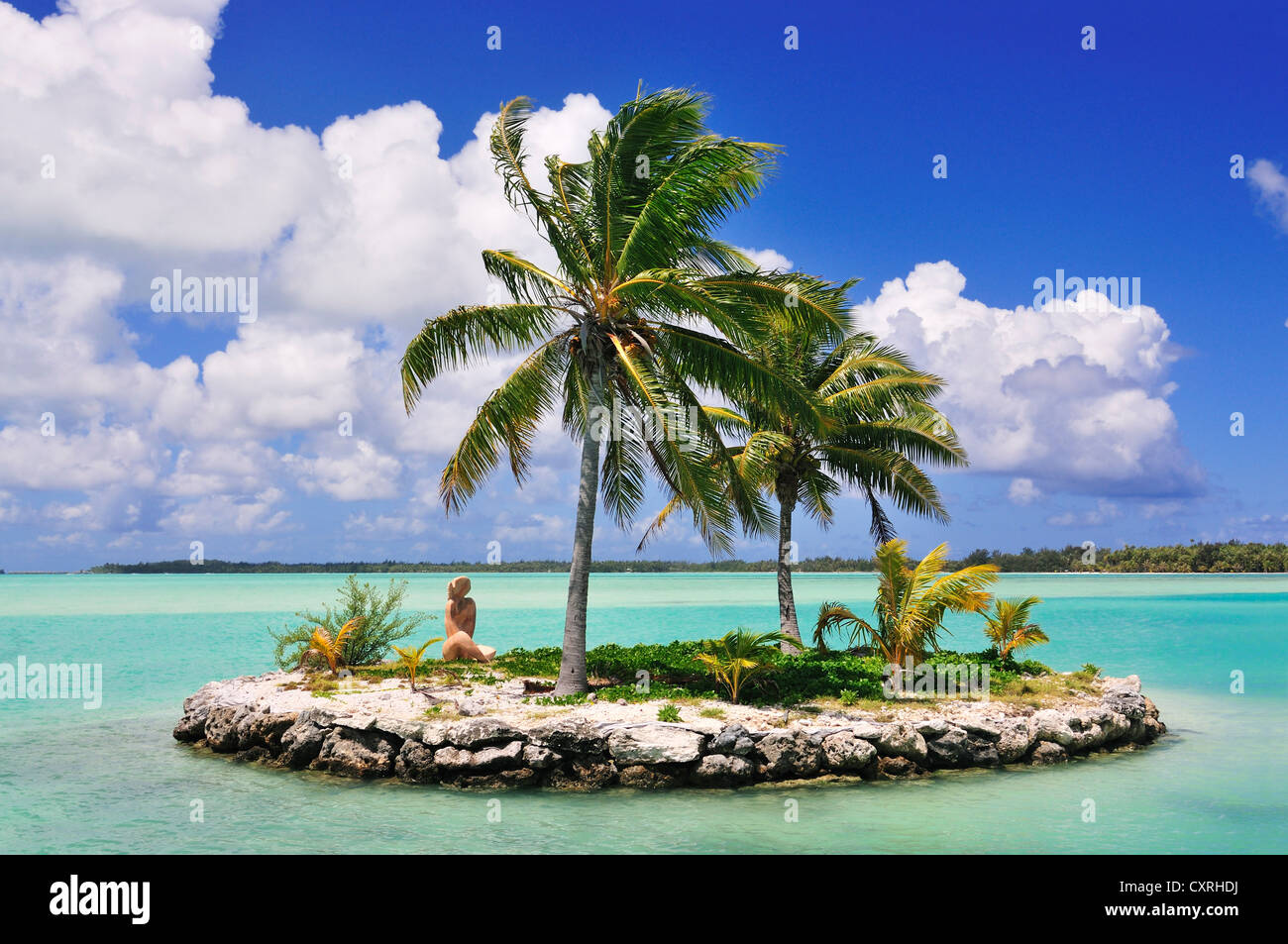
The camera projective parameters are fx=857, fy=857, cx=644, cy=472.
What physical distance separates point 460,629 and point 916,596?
9.32 m

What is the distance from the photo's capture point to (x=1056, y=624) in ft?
151

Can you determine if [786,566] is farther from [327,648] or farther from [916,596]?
[327,648]

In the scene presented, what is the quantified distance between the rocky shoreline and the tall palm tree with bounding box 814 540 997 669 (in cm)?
191

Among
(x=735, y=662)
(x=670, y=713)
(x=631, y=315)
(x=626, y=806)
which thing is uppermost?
(x=631, y=315)

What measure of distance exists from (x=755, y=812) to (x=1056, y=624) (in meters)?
41.3

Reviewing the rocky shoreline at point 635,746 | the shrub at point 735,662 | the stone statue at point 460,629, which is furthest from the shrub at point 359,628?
Result: the shrub at point 735,662

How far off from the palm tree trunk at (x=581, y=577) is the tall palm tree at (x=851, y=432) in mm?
5371

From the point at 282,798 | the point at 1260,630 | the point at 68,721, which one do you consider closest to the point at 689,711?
the point at 282,798

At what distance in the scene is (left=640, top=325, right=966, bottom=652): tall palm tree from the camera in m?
19.4

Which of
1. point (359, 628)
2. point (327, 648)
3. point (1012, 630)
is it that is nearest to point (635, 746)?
point (327, 648)

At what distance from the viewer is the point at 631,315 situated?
572 inches

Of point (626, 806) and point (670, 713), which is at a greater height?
point (670, 713)

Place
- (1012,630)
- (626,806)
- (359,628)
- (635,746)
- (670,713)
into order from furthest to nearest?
(1012,630)
(359,628)
(670,713)
(635,746)
(626,806)

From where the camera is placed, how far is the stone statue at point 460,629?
58.0 feet
